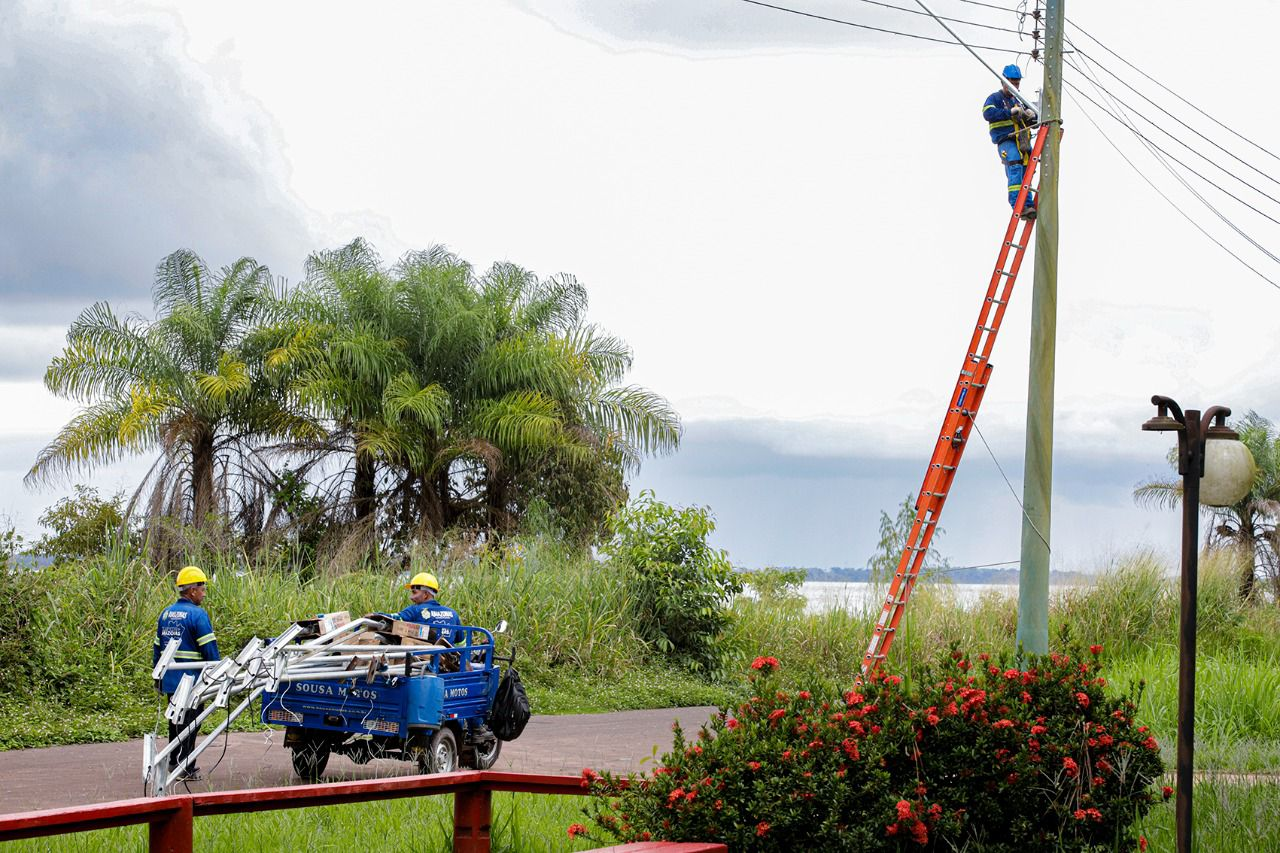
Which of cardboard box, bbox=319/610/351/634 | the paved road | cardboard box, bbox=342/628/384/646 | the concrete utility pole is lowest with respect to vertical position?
the paved road

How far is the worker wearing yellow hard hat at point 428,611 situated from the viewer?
11.4 meters

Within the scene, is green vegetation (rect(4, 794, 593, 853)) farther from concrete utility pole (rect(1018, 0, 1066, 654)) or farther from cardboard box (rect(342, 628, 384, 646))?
concrete utility pole (rect(1018, 0, 1066, 654))

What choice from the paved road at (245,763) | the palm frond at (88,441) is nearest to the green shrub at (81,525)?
the palm frond at (88,441)

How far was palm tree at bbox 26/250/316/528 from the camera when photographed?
26719 mm

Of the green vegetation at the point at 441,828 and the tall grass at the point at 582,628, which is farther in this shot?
the tall grass at the point at 582,628

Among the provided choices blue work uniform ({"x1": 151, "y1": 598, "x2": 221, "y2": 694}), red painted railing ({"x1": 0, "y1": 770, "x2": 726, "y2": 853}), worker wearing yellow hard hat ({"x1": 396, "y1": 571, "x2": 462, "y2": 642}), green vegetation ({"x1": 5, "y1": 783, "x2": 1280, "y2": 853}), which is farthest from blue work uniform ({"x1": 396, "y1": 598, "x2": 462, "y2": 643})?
red painted railing ({"x1": 0, "y1": 770, "x2": 726, "y2": 853})

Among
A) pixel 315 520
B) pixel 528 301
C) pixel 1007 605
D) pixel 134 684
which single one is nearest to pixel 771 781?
pixel 134 684

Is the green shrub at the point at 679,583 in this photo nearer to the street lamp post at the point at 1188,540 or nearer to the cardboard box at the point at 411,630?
the cardboard box at the point at 411,630

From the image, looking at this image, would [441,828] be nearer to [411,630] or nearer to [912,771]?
[912,771]

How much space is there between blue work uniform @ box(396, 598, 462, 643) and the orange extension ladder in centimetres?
465

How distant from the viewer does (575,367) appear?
30.1 metres

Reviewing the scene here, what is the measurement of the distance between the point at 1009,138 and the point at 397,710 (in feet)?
29.7

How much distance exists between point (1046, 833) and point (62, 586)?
14000 mm

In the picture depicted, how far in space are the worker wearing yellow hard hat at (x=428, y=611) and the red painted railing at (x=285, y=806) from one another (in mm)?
4735
